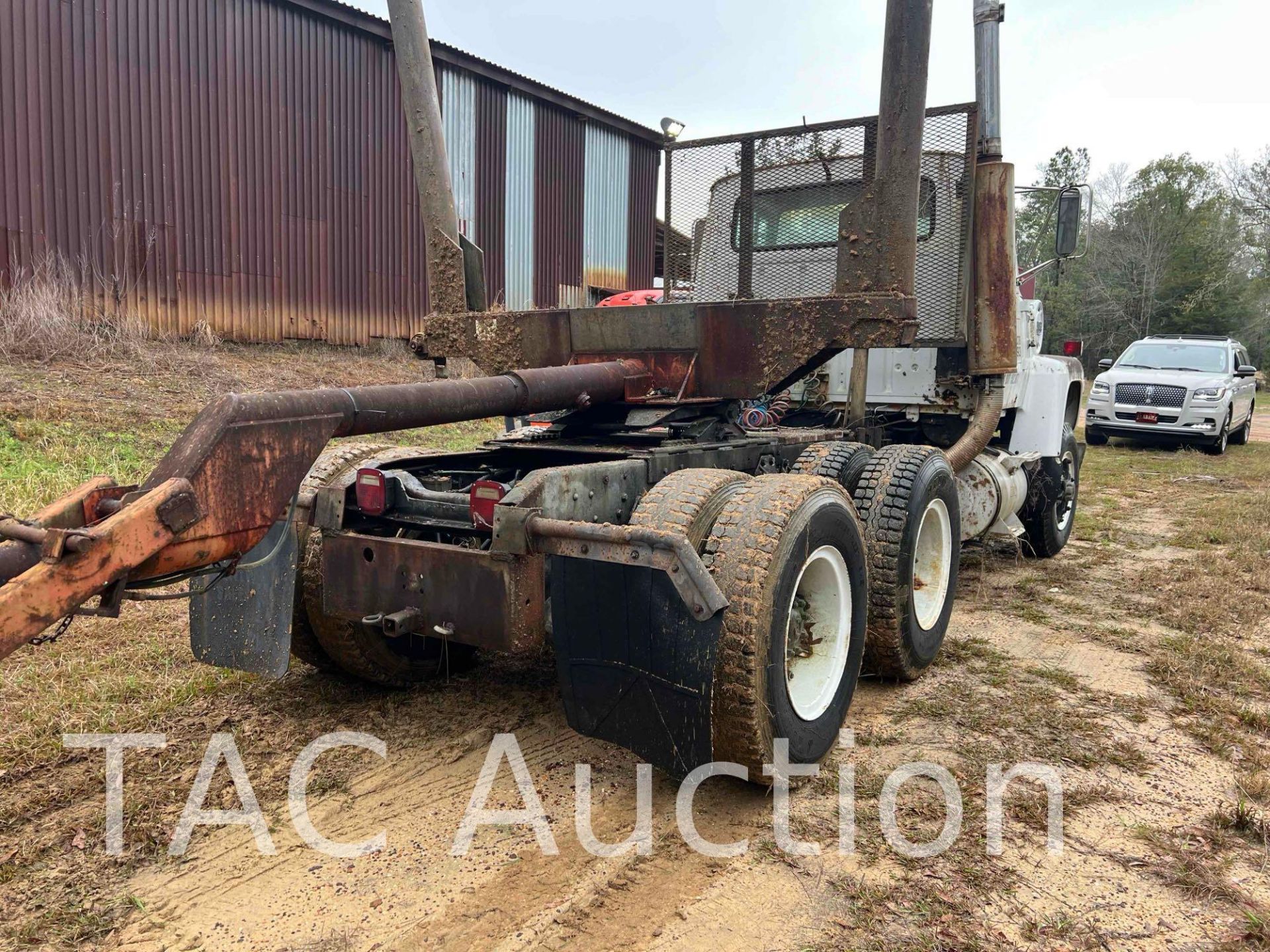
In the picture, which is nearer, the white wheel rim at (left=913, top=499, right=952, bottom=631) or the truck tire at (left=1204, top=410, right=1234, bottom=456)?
the white wheel rim at (left=913, top=499, right=952, bottom=631)

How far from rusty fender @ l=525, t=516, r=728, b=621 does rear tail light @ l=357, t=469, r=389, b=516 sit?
0.94 m

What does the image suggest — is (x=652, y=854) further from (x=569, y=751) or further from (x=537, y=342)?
(x=537, y=342)

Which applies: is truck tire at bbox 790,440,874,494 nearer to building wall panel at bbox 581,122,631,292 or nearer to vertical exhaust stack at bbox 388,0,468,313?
vertical exhaust stack at bbox 388,0,468,313

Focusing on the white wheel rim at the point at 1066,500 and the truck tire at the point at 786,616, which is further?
the white wheel rim at the point at 1066,500

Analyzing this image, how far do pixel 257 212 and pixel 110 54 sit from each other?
241cm

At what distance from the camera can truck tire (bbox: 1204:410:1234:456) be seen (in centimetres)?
1524

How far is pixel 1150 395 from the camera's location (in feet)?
50.9

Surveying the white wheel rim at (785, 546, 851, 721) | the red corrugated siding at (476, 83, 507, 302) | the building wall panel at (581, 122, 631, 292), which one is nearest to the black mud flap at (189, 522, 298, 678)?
the white wheel rim at (785, 546, 851, 721)

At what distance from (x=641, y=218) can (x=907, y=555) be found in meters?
16.0

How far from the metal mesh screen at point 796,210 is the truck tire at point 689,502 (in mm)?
2664

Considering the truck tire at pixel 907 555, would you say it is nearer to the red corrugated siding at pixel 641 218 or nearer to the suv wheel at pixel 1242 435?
the red corrugated siding at pixel 641 218

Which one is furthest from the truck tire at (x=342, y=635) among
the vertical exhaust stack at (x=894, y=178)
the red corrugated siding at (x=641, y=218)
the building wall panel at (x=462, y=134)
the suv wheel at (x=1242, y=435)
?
the suv wheel at (x=1242, y=435)

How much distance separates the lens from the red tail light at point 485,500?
3.21m

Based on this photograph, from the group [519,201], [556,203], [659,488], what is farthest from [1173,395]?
[659,488]
